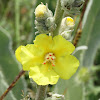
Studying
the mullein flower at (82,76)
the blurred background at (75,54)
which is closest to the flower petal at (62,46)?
the blurred background at (75,54)

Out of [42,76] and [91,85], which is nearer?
[42,76]

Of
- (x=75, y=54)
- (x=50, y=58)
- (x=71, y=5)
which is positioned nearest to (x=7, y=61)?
(x=75, y=54)

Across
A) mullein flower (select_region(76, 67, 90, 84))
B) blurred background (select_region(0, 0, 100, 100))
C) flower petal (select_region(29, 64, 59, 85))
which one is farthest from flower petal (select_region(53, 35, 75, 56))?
mullein flower (select_region(76, 67, 90, 84))

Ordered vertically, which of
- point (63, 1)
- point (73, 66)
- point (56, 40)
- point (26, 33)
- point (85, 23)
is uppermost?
point (26, 33)

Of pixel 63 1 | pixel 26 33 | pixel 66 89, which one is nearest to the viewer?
pixel 63 1

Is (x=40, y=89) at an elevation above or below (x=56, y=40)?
below

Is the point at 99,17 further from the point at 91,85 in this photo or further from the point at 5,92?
the point at 5,92

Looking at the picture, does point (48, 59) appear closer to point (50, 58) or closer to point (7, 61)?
point (50, 58)

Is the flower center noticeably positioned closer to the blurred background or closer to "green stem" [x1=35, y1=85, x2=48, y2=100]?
"green stem" [x1=35, y1=85, x2=48, y2=100]

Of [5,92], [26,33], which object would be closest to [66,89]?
[5,92]
